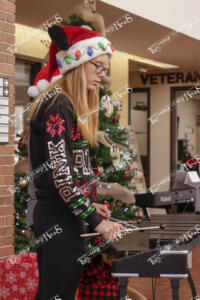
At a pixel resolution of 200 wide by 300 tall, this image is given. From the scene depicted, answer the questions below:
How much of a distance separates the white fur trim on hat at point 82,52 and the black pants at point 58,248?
0.54 metres

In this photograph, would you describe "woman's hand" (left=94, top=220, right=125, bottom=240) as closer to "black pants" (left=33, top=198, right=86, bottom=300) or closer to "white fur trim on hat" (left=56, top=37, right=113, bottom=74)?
"black pants" (left=33, top=198, right=86, bottom=300)

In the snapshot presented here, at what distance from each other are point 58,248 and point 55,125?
18.1 inches

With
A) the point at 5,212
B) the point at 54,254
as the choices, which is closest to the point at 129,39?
the point at 5,212

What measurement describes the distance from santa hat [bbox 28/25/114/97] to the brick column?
4.68 ft

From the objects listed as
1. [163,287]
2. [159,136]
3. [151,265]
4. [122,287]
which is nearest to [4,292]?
[122,287]

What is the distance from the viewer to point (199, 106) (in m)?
12.7

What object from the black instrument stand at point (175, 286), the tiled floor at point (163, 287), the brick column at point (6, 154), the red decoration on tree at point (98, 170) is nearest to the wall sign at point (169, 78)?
the tiled floor at point (163, 287)

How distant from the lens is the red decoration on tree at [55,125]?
1975 millimetres

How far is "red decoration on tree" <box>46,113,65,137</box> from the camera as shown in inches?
77.7

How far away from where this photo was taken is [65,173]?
1.95 meters

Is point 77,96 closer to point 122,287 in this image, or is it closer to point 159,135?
point 122,287

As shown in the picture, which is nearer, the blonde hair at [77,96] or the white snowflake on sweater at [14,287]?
the blonde hair at [77,96]

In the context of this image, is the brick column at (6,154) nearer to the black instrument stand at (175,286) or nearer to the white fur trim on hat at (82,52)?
the white fur trim on hat at (82,52)

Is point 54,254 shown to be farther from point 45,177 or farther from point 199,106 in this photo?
point 199,106
